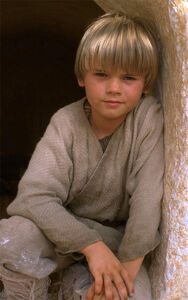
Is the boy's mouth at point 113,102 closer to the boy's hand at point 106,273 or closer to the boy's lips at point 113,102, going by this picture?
the boy's lips at point 113,102

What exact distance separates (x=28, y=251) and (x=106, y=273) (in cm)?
23

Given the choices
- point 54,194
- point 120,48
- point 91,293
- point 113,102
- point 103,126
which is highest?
point 120,48

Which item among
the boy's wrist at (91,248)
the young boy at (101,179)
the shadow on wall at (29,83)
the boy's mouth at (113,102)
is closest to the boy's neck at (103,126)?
the young boy at (101,179)

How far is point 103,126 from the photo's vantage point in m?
1.48

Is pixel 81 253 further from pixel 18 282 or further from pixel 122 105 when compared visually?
pixel 122 105

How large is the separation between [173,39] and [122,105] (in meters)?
A: 0.25

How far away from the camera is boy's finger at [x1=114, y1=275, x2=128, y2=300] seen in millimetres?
1238

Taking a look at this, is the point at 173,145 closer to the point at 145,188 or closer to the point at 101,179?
the point at 145,188

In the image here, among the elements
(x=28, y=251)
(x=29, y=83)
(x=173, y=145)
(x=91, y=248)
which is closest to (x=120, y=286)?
(x=91, y=248)

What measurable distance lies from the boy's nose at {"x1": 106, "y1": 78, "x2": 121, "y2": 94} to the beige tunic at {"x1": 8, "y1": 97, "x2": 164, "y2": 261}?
0.51ft

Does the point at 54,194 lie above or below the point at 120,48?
below

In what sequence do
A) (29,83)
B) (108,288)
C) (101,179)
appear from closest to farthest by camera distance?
(108,288), (101,179), (29,83)

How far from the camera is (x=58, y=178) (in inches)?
55.2

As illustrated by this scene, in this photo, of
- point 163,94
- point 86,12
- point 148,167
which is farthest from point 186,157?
point 86,12
